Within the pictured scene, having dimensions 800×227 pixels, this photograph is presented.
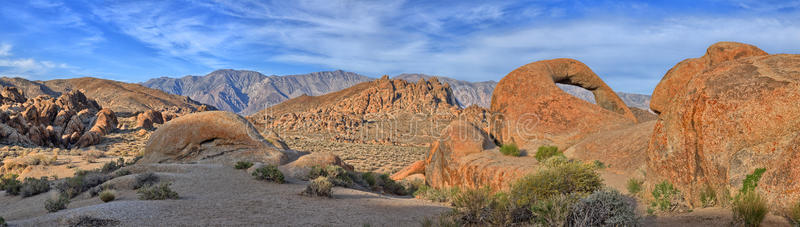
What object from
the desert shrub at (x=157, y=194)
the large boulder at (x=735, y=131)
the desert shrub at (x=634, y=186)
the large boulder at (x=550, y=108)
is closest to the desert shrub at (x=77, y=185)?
the desert shrub at (x=157, y=194)

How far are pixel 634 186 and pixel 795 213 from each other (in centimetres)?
319

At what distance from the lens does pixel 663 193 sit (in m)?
6.35

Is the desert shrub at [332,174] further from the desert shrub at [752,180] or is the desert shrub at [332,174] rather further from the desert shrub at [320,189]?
the desert shrub at [752,180]

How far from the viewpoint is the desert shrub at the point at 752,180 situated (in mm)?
5000

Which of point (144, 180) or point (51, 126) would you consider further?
point (51, 126)

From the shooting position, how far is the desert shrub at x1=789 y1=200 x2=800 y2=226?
421cm

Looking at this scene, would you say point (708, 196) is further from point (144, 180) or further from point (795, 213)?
point (144, 180)

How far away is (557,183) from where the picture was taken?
6781 mm

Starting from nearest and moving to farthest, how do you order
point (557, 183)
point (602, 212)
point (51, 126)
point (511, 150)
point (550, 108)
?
point (602, 212)
point (557, 183)
point (511, 150)
point (550, 108)
point (51, 126)

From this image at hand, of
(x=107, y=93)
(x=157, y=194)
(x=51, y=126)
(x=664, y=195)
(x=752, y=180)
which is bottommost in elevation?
(x=157, y=194)

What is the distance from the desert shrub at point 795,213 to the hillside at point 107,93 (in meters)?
107

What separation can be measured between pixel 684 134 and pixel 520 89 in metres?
8.85

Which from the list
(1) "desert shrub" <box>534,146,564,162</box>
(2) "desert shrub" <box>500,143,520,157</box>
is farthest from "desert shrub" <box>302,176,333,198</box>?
(1) "desert shrub" <box>534,146,564,162</box>

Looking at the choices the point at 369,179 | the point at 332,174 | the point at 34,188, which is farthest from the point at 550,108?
the point at 34,188
